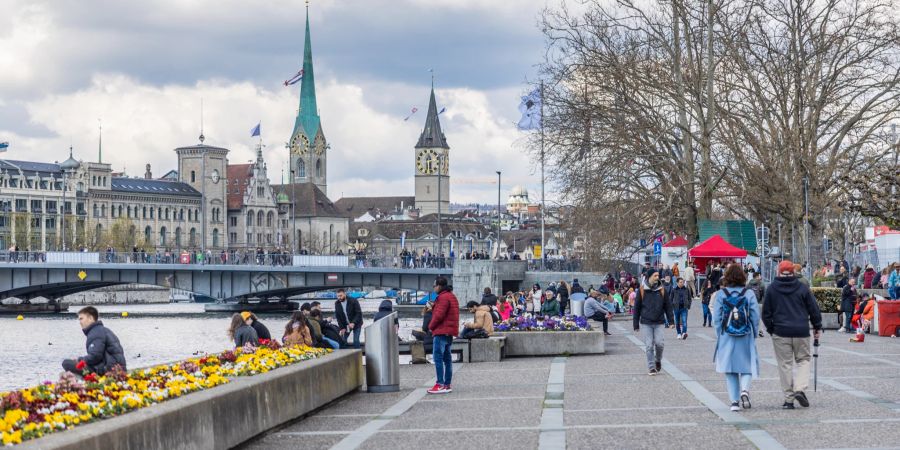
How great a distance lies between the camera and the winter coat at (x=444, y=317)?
19.5m

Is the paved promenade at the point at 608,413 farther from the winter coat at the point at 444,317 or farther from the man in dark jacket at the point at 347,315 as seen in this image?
the man in dark jacket at the point at 347,315

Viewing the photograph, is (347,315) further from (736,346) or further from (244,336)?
(736,346)

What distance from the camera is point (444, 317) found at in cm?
1950

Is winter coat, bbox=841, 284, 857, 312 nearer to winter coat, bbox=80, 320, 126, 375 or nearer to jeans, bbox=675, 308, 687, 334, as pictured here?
jeans, bbox=675, 308, 687, 334

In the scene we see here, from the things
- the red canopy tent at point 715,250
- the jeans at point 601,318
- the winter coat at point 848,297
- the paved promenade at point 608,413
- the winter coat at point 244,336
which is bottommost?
the paved promenade at point 608,413

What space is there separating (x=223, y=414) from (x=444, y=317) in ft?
21.9

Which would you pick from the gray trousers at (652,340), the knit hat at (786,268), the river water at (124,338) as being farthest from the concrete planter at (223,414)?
the river water at (124,338)

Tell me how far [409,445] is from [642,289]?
9092mm

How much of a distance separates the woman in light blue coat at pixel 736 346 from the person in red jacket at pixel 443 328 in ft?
14.0

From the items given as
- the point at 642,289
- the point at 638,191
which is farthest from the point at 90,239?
the point at 642,289

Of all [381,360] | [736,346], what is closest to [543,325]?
[381,360]

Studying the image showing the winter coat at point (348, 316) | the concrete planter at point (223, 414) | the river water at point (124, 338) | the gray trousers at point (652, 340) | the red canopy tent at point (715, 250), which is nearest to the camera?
the concrete planter at point (223, 414)

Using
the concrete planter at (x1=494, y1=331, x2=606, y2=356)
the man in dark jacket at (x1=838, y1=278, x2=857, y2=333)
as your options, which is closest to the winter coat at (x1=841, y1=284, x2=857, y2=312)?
the man in dark jacket at (x1=838, y1=278, x2=857, y2=333)

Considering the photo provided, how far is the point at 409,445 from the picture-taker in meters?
13.6
